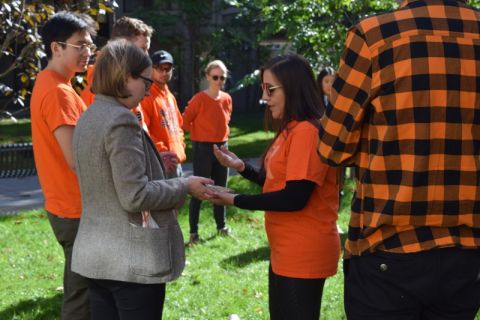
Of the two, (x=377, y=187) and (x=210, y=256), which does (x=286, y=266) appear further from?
(x=210, y=256)

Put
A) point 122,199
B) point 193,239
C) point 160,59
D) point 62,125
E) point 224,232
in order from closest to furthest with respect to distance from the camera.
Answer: point 122,199 → point 62,125 → point 160,59 → point 193,239 → point 224,232

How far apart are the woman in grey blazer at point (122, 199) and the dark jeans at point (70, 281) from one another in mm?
691

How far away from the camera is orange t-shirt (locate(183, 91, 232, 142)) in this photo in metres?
7.36

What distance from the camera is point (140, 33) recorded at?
4816mm

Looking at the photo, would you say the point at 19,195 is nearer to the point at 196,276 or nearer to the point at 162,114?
the point at 196,276

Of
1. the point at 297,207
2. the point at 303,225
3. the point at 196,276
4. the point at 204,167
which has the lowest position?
the point at 196,276

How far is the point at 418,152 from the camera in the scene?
7.10ft

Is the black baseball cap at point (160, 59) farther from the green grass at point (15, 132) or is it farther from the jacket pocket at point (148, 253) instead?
the green grass at point (15, 132)

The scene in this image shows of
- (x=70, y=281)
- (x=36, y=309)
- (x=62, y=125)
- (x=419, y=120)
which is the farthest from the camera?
(x=36, y=309)

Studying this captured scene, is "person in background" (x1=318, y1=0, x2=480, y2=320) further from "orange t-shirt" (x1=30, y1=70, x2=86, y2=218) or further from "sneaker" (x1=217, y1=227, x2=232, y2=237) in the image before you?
"sneaker" (x1=217, y1=227, x2=232, y2=237)

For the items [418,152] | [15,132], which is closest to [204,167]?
[418,152]

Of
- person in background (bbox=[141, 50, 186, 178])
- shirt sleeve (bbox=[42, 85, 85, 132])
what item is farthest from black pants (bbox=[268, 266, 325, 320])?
person in background (bbox=[141, 50, 186, 178])

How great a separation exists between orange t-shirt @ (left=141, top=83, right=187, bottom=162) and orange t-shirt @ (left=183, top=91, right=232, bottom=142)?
1837 mm

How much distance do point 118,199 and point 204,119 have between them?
465 cm
